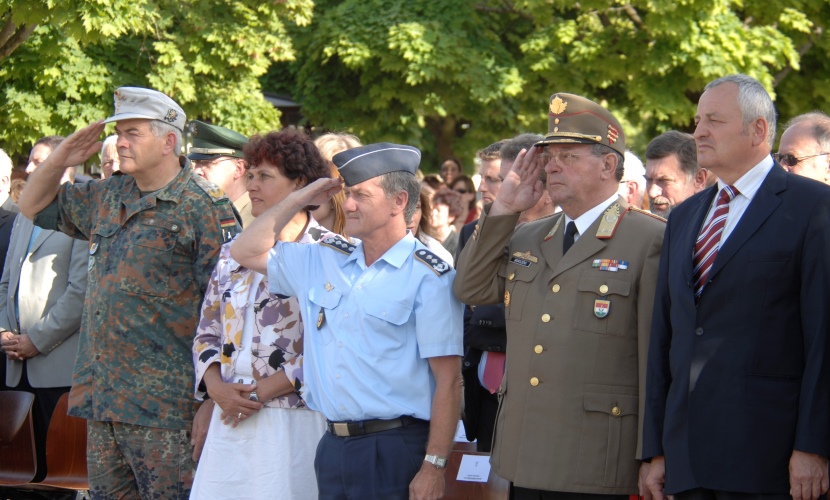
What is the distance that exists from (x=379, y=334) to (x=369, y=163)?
679 millimetres

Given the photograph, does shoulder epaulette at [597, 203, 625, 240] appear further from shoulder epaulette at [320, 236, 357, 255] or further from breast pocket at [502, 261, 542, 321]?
shoulder epaulette at [320, 236, 357, 255]

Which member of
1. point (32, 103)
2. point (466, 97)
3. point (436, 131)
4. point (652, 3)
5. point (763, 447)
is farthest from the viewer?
point (436, 131)

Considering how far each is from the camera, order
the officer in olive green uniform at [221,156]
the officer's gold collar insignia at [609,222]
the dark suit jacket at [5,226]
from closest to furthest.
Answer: the officer's gold collar insignia at [609,222] → the officer in olive green uniform at [221,156] → the dark suit jacket at [5,226]

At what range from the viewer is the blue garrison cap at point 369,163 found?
4.13 m

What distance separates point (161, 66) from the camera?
36.1ft

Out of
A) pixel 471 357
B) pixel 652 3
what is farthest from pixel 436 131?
pixel 471 357

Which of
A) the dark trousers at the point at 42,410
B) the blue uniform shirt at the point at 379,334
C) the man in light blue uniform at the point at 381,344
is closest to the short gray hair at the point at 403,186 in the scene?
the man in light blue uniform at the point at 381,344

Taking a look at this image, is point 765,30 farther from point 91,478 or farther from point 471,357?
point 91,478

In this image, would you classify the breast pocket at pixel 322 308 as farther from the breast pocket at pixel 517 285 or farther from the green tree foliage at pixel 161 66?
the green tree foliage at pixel 161 66

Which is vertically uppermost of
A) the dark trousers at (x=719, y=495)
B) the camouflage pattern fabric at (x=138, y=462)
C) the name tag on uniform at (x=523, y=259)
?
the name tag on uniform at (x=523, y=259)

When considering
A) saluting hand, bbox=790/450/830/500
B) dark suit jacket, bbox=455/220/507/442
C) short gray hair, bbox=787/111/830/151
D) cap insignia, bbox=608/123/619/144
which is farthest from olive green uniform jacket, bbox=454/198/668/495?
short gray hair, bbox=787/111/830/151

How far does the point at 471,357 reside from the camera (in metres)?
5.04

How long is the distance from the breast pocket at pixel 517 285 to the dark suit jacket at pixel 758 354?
0.62m

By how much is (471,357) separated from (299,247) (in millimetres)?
1137
